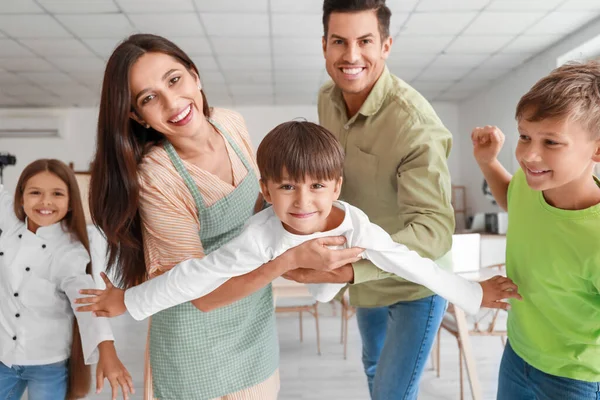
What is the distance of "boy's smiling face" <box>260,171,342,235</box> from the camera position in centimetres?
115

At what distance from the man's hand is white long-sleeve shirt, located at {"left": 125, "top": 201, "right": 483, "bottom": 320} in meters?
0.06

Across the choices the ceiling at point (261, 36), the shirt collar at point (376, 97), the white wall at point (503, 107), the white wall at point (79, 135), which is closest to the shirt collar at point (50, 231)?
the shirt collar at point (376, 97)

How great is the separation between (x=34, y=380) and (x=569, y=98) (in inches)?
78.1

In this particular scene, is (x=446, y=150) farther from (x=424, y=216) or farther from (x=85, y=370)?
(x=85, y=370)

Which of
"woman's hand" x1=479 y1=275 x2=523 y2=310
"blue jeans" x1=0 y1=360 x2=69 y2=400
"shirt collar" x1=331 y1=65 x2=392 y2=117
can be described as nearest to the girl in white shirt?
"blue jeans" x1=0 y1=360 x2=69 y2=400

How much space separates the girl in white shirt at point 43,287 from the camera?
73.9 inches

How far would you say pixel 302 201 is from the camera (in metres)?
1.14

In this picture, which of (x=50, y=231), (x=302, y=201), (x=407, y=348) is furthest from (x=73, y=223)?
(x=407, y=348)

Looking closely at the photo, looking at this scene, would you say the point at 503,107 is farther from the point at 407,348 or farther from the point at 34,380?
the point at 34,380

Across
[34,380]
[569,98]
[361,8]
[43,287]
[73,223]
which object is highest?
[361,8]

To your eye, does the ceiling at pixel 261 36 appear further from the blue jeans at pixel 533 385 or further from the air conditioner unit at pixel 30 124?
the blue jeans at pixel 533 385

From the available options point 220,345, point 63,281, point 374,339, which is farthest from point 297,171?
point 63,281

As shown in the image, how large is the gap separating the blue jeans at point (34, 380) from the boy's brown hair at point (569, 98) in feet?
6.06

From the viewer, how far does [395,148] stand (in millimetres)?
1402
